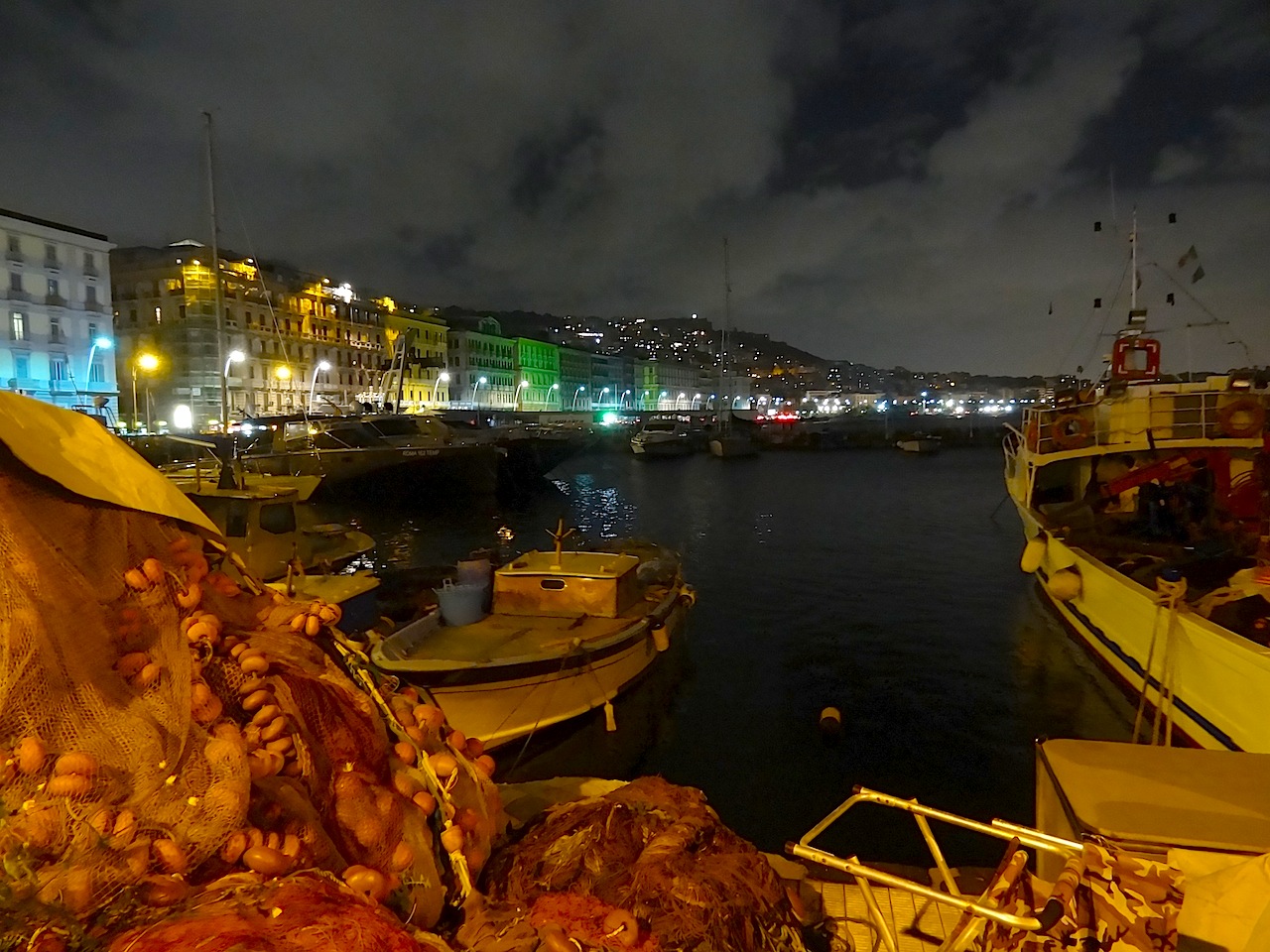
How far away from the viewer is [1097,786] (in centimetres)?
382

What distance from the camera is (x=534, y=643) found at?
35.6 ft

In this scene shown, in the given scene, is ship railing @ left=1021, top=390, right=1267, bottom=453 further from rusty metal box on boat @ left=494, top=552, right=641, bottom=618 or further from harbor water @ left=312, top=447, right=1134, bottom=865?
rusty metal box on boat @ left=494, top=552, right=641, bottom=618

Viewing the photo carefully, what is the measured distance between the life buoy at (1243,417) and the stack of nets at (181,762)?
56.0 feet

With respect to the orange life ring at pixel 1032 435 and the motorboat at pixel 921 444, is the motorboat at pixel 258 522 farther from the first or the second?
the motorboat at pixel 921 444

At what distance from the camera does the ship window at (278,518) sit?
18.2 metres

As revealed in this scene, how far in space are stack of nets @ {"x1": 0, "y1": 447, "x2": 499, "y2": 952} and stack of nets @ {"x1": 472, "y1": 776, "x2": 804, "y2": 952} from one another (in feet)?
1.08

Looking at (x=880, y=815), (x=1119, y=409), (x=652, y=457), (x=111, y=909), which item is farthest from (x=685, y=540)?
(x=652, y=457)

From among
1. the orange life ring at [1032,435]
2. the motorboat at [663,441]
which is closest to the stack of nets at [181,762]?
the orange life ring at [1032,435]

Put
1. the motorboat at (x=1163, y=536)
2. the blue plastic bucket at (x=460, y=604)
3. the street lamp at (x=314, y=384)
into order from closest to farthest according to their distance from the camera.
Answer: the motorboat at (x=1163, y=536) → the blue plastic bucket at (x=460, y=604) → the street lamp at (x=314, y=384)

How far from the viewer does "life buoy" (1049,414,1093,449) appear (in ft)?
60.4

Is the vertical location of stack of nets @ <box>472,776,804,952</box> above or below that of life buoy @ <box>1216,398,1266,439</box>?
below

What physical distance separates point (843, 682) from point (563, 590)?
6544 millimetres

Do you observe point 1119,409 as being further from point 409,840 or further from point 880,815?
point 409,840

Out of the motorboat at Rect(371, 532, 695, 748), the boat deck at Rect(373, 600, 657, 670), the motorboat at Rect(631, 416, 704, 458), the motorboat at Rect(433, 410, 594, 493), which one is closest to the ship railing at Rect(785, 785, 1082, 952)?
the motorboat at Rect(371, 532, 695, 748)
